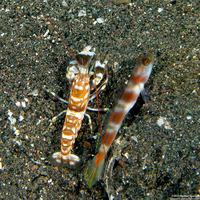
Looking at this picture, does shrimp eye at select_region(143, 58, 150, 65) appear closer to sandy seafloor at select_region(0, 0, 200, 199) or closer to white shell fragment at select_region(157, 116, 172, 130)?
sandy seafloor at select_region(0, 0, 200, 199)

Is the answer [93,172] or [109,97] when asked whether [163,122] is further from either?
[93,172]

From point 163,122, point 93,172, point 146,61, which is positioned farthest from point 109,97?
point 93,172

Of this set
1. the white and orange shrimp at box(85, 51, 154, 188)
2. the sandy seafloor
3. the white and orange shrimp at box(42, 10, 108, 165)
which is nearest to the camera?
the sandy seafloor

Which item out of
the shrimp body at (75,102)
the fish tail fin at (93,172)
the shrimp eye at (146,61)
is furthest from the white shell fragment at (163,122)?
the shrimp body at (75,102)

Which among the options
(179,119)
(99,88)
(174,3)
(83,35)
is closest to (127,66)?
(99,88)

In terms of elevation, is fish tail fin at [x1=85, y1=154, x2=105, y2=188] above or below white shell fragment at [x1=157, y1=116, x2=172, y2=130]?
below

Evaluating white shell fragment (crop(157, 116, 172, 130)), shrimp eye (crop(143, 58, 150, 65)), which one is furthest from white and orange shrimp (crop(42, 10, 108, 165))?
white shell fragment (crop(157, 116, 172, 130))

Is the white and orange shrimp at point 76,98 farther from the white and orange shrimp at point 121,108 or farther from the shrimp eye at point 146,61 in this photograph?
the shrimp eye at point 146,61
